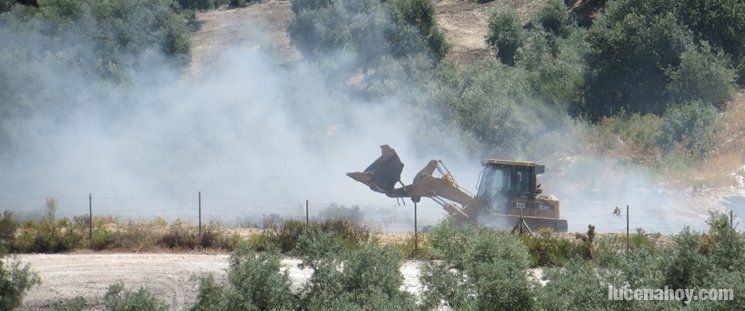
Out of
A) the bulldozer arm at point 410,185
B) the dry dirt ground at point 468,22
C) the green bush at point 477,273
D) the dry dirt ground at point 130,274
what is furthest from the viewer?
the dry dirt ground at point 468,22

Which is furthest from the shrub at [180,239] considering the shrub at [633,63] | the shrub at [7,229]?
the shrub at [633,63]

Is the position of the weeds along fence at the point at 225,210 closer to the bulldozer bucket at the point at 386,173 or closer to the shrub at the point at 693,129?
the bulldozer bucket at the point at 386,173

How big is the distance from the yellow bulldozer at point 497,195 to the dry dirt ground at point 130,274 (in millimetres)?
4182

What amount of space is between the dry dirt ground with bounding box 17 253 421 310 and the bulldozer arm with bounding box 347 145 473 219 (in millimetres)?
4507

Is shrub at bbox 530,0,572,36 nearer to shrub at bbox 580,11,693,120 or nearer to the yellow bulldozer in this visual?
shrub at bbox 580,11,693,120

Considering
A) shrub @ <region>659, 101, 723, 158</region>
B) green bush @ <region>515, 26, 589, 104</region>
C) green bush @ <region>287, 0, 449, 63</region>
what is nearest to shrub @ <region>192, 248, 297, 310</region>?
shrub @ <region>659, 101, 723, 158</region>

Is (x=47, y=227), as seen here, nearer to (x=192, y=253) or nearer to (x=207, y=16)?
(x=192, y=253)

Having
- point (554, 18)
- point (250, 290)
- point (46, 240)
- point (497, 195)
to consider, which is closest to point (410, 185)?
point (497, 195)

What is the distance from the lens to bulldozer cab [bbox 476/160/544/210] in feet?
96.5

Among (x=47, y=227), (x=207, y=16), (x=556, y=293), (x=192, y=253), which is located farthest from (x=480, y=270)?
(x=207, y=16)

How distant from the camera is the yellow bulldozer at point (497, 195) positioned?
96.0ft

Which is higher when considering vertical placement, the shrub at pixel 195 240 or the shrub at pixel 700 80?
the shrub at pixel 700 80

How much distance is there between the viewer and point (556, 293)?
1675cm

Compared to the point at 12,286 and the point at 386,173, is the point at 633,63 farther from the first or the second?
the point at 12,286
